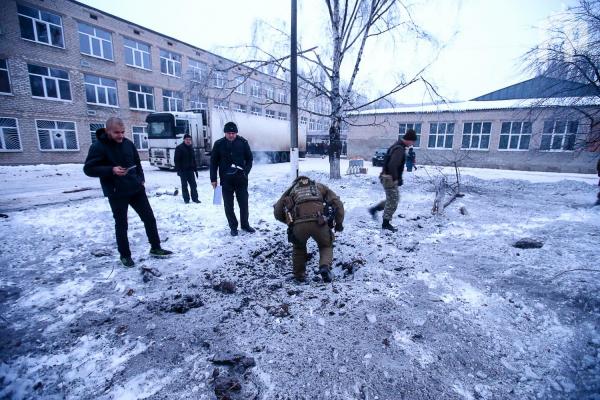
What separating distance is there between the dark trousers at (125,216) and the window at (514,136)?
25533 millimetres

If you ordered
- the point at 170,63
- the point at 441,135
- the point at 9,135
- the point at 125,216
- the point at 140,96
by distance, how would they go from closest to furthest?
the point at 125,216, the point at 9,135, the point at 140,96, the point at 441,135, the point at 170,63

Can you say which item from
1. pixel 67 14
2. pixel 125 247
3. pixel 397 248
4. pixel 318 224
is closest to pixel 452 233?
Result: pixel 397 248

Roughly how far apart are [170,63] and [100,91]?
6963 millimetres

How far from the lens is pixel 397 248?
4.81 meters

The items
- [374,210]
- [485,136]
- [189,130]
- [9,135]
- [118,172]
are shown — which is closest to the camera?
[118,172]

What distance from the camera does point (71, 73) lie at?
62.3 feet

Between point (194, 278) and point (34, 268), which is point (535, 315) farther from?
point (34, 268)

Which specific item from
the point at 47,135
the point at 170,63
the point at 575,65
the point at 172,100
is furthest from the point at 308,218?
the point at 170,63

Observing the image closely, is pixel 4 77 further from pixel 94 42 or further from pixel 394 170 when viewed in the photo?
pixel 394 170

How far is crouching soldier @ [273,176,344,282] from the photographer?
11.2 ft

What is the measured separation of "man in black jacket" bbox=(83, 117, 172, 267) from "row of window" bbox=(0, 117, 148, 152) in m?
16.8

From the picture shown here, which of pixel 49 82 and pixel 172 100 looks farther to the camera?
pixel 172 100

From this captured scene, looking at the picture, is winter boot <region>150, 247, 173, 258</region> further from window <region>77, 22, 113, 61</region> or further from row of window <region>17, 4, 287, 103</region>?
window <region>77, 22, 113, 61</region>

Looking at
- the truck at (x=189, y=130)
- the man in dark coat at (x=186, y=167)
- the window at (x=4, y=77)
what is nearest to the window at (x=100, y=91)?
the window at (x=4, y=77)
